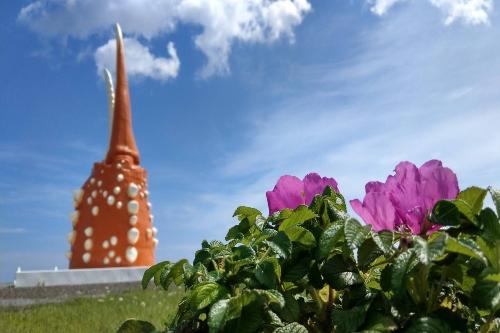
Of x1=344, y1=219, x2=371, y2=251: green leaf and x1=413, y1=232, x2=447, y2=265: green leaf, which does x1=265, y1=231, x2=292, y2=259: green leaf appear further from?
x1=413, y1=232, x2=447, y2=265: green leaf

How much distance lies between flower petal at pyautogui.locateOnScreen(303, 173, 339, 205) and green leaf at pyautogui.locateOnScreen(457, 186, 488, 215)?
14.8 inches

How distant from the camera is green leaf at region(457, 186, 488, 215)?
3.85 feet

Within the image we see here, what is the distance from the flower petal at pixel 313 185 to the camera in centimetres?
150

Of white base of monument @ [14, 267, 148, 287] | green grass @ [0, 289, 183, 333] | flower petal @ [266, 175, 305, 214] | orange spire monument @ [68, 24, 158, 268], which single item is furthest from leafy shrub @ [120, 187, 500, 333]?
orange spire monument @ [68, 24, 158, 268]

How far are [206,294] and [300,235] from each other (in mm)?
232

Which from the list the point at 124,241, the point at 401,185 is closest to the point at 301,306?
the point at 401,185

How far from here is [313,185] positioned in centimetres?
151

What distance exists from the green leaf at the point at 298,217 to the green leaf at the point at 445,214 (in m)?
0.26

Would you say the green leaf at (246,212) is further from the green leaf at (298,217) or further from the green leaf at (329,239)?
the green leaf at (329,239)

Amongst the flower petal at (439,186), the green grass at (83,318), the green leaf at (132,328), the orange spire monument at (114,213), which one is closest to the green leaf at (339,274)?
the flower petal at (439,186)

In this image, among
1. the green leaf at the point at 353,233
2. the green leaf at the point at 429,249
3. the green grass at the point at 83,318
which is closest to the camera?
the green leaf at the point at 429,249

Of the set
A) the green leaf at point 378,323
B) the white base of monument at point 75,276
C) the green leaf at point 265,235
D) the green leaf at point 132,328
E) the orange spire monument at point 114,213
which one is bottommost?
the green leaf at point 378,323

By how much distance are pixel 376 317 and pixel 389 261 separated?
0.11 meters

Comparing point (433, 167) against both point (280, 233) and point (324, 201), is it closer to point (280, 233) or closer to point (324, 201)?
point (324, 201)
